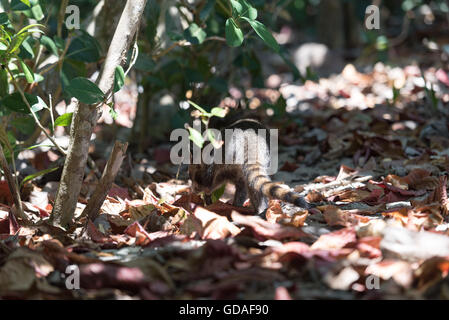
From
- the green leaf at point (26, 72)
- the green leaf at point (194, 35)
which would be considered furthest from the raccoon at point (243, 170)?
the green leaf at point (26, 72)

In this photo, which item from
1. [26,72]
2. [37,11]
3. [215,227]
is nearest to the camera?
[215,227]

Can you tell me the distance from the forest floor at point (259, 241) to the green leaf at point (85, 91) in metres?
0.61

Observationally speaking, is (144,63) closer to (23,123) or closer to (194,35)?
(194,35)

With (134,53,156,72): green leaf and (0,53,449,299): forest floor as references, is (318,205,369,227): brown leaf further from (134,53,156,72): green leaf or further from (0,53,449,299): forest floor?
(134,53,156,72): green leaf

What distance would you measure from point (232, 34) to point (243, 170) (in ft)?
2.85

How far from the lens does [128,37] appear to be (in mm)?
2721

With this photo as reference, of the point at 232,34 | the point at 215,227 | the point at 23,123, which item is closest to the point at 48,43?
the point at 23,123

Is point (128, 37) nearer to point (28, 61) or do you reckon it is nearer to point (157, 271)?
point (157, 271)

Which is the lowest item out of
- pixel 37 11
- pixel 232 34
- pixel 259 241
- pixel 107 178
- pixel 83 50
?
pixel 259 241

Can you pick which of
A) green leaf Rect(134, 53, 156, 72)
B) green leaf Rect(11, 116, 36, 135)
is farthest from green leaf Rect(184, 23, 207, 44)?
green leaf Rect(11, 116, 36, 135)

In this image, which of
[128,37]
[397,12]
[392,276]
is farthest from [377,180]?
[397,12]

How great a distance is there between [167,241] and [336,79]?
18.1 ft

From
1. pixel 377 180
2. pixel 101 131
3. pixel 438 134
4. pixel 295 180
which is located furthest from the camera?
pixel 101 131

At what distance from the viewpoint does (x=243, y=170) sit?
11.3 ft
